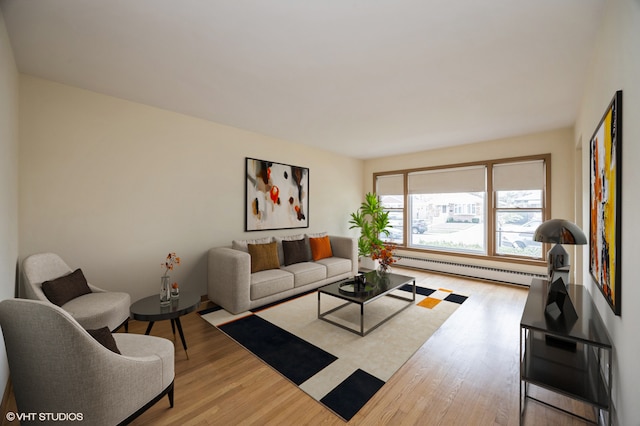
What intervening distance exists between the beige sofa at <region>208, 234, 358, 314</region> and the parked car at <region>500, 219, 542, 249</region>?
2.79 meters

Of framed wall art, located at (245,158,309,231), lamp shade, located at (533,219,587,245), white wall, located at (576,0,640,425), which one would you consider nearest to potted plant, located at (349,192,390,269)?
framed wall art, located at (245,158,309,231)

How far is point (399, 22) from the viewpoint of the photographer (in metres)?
1.85

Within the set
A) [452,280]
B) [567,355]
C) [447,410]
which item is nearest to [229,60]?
[447,410]

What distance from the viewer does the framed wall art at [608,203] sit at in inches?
54.2

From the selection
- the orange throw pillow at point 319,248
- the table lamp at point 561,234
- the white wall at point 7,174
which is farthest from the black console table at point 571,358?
the white wall at point 7,174

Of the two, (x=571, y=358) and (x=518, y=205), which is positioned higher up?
(x=518, y=205)

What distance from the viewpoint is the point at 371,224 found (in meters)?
6.52

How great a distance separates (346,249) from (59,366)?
4.17 m

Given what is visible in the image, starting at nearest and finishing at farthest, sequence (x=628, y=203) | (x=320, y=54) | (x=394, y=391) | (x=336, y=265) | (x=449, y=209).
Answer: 1. (x=628, y=203)
2. (x=394, y=391)
3. (x=320, y=54)
4. (x=336, y=265)
5. (x=449, y=209)

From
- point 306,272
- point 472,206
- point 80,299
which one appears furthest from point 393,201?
point 80,299

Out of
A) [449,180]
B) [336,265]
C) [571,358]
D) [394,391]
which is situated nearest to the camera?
[571,358]

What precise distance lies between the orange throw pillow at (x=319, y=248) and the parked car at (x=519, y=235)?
328 centimetres

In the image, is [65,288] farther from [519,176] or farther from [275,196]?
[519,176]

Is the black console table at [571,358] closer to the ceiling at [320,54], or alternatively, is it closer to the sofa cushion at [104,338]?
the ceiling at [320,54]
